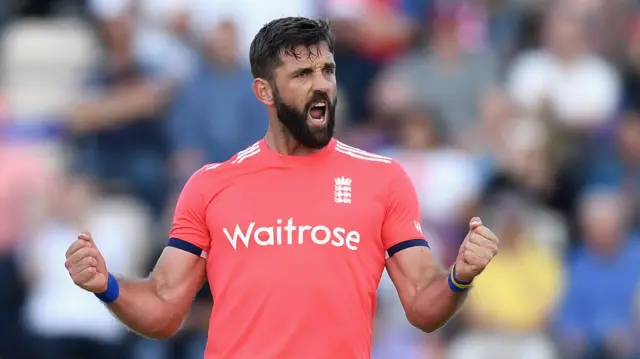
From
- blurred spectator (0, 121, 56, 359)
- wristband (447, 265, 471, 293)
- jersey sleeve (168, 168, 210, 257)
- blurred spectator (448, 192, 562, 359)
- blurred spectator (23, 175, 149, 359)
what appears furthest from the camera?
blurred spectator (0, 121, 56, 359)

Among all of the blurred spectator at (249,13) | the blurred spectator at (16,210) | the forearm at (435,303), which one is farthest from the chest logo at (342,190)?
the blurred spectator at (249,13)

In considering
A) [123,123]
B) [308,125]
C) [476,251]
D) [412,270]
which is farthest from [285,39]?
[123,123]

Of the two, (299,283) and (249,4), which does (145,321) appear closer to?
(299,283)

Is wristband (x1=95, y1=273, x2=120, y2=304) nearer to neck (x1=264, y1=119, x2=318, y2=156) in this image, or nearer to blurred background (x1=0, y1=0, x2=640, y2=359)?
neck (x1=264, y1=119, x2=318, y2=156)

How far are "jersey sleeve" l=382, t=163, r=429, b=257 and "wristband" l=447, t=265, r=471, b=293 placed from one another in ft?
1.00

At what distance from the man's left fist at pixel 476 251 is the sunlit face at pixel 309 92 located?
31.5 inches

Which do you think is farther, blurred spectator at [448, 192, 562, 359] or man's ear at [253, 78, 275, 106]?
blurred spectator at [448, 192, 562, 359]

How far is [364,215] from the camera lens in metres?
5.78

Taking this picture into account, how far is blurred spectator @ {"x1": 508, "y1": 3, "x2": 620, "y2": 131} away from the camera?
12000 millimetres

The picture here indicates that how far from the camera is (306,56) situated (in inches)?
228

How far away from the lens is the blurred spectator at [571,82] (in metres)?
12.0

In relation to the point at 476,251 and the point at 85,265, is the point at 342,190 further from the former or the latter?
the point at 85,265

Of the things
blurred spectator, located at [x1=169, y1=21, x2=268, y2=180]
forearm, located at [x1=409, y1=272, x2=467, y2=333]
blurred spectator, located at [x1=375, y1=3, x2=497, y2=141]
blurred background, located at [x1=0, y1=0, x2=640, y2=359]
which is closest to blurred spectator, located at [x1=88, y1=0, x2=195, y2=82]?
blurred background, located at [x1=0, y1=0, x2=640, y2=359]

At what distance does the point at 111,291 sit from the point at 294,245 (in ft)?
2.66
